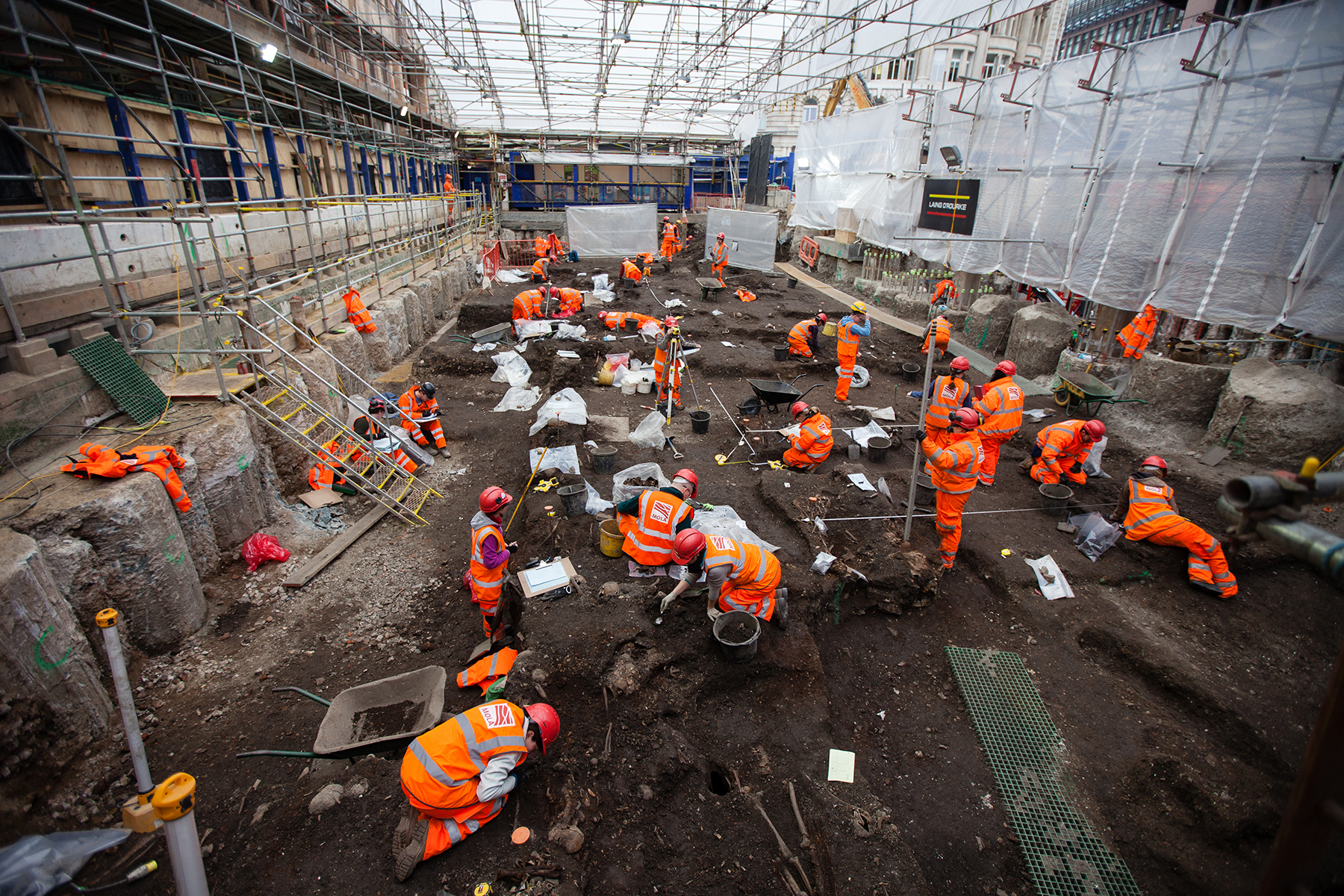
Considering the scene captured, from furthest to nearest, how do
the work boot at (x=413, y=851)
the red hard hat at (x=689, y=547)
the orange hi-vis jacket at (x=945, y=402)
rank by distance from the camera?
the orange hi-vis jacket at (x=945, y=402) < the red hard hat at (x=689, y=547) < the work boot at (x=413, y=851)

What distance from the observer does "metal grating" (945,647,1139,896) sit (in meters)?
3.89

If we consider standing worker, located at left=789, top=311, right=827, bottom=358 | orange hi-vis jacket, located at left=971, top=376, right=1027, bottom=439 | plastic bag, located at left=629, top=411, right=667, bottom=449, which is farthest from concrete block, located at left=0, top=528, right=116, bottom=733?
standing worker, located at left=789, top=311, right=827, bottom=358

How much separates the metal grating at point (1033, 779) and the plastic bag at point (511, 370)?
31.1 ft

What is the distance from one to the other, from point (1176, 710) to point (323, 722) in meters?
7.29

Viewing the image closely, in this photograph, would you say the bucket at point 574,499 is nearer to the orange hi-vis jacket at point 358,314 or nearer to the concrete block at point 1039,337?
the orange hi-vis jacket at point 358,314

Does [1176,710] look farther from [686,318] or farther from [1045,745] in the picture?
[686,318]

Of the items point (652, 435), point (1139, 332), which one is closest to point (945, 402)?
point (652, 435)

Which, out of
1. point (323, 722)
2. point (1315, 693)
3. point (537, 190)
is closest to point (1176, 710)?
point (1315, 693)

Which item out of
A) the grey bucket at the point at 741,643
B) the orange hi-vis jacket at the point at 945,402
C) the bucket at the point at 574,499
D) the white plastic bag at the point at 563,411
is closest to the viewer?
the grey bucket at the point at 741,643

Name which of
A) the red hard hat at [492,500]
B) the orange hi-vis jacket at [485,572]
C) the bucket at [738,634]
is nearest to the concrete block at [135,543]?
the orange hi-vis jacket at [485,572]

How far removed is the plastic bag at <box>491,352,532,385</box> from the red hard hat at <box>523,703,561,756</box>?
8.78 meters

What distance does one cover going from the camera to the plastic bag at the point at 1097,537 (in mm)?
6789

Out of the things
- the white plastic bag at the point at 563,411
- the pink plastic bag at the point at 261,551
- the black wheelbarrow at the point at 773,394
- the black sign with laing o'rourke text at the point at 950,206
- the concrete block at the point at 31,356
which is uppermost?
the black sign with laing o'rourke text at the point at 950,206

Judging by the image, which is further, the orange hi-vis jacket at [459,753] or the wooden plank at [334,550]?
the wooden plank at [334,550]
